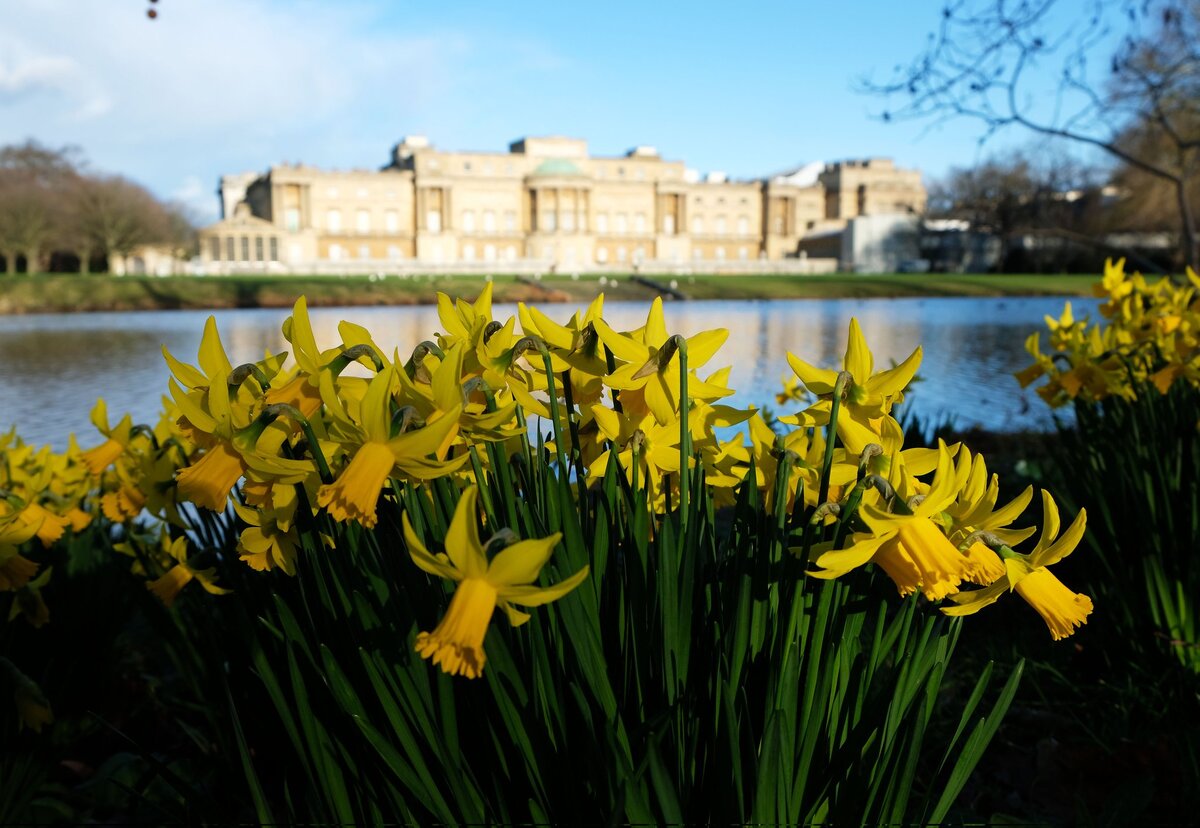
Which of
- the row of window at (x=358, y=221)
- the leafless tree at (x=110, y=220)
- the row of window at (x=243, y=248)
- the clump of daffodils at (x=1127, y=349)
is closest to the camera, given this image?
the clump of daffodils at (x=1127, y=349)

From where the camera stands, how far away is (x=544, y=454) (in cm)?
89

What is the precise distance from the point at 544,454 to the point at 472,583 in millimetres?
288

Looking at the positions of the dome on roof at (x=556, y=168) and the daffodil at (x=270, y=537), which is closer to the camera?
the daffodil at (x=270, y=537)

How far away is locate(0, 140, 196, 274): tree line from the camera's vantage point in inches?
1287

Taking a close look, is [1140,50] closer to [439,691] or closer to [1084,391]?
[1084,391]

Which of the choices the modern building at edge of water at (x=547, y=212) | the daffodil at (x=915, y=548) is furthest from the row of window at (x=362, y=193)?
the daffodil at (x=915, y=548)

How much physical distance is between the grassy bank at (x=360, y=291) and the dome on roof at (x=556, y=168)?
24492mm

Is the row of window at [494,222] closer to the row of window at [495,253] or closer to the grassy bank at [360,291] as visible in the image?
the row of window at [495,253]

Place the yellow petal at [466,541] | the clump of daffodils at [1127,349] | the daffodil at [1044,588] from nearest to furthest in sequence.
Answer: the yellow petal at [466,541]
the daffodil at [1044,588]
the clump of daffodils at [1127,349]

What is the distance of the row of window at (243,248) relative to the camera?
167 feet

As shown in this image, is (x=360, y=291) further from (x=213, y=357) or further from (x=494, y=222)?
(x=494, y=222)

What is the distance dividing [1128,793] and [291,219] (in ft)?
196

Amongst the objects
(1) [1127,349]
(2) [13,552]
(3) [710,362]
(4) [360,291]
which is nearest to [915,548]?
(2) [13,552]

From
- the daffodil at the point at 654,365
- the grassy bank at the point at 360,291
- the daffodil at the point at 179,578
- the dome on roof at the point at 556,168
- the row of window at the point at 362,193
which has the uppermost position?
the dome on roof at the point at 556,168
